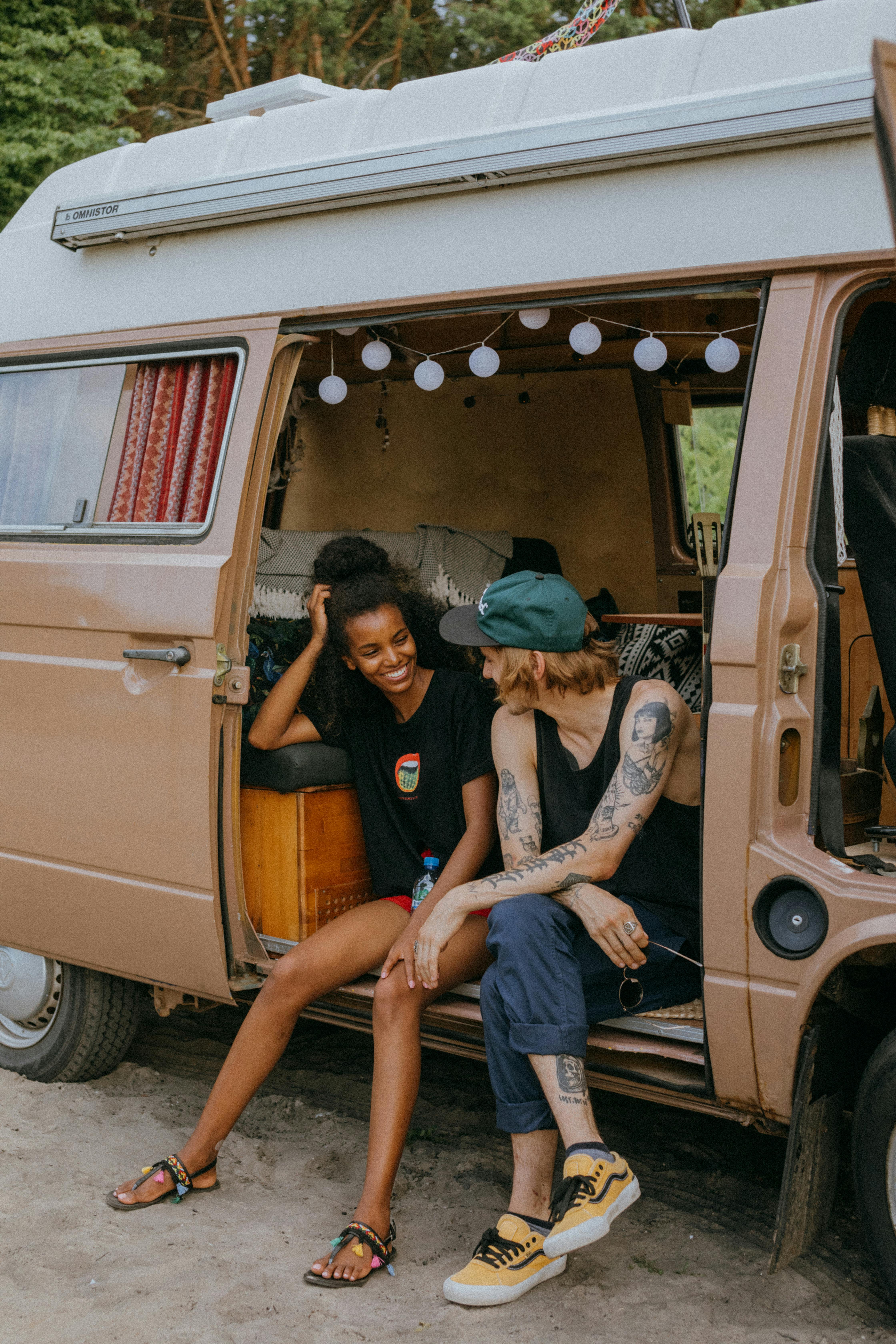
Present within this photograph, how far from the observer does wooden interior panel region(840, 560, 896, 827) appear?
3.65 metres

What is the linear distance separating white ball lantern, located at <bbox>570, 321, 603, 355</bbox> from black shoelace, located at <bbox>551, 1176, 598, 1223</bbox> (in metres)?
1.97

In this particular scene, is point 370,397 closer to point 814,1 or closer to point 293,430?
point 293,430

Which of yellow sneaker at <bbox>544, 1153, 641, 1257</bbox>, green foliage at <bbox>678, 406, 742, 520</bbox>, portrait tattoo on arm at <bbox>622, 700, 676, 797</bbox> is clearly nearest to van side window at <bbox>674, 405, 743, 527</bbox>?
green foliage at <bbox>678, 406, 742, 520</bbox>

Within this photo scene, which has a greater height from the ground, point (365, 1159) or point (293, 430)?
point (293, 430)

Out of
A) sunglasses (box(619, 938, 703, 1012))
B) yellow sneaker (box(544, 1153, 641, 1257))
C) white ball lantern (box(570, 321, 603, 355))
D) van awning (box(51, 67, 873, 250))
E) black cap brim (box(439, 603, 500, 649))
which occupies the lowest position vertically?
yellow sneaker (box(544, 1153, 641, 1257))

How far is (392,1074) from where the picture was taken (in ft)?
9.96

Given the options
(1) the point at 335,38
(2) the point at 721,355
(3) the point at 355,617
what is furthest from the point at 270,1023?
(1) the point at 335,38

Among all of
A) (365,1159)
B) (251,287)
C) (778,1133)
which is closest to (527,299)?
(251,287)

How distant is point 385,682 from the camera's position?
3.51 metres

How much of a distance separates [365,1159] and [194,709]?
1353 millimetres

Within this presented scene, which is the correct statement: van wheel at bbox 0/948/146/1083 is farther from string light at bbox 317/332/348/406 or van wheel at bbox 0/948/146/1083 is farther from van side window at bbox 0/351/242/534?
string light at bbox 317/332/348/406

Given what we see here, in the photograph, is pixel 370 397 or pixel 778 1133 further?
pixel 370 397

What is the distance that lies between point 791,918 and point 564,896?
59 centimetres

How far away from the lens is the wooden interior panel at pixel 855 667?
365 cm
